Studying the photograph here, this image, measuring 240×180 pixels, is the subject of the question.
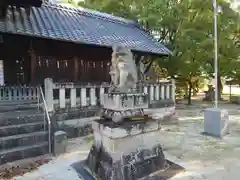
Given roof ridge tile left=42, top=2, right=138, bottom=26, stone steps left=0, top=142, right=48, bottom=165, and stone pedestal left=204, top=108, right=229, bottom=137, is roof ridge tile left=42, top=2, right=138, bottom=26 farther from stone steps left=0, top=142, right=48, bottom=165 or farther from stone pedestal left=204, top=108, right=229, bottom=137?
stone steps left=0, top=142, right=48, bottom=165

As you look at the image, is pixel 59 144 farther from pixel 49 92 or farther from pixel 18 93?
pixel 18 93

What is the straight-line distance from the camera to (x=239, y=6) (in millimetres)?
15828

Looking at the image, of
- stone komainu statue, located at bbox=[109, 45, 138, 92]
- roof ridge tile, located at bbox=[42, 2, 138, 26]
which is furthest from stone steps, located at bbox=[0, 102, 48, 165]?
roof ridge tile, located at bbox=[42, 2, 138, 26]

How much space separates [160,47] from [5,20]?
7.01m

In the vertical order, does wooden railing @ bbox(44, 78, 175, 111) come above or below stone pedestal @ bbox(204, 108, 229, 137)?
above

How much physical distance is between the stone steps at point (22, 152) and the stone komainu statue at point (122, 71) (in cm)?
277

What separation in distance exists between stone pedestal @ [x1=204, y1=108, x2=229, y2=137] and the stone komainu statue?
14.1 ft

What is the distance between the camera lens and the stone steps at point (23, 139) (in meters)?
6.23

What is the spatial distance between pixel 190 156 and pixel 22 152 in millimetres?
4229

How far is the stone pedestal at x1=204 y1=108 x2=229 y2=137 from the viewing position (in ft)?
27.5

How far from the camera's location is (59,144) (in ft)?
22.2

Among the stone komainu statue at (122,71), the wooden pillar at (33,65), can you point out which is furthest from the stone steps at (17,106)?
the stone komainu statue at (122,71)

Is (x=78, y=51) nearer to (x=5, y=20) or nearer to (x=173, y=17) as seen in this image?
(x=5, y=20)

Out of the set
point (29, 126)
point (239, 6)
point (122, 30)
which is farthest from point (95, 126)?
point (239, 6)
